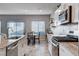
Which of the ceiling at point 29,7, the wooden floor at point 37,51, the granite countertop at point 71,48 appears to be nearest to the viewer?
the granite countertop at point 71,48

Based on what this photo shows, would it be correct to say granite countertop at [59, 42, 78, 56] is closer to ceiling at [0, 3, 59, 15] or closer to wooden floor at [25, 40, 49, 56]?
wooden floor at [25, 40, 49, 56]

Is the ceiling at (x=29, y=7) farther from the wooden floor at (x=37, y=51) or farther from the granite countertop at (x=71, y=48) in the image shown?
the granite countertop at (x=71, y=48)

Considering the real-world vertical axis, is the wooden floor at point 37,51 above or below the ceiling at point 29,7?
below

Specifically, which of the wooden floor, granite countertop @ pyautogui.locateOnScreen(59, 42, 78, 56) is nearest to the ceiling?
the wooden floor

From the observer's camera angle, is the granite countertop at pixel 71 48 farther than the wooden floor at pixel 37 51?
No

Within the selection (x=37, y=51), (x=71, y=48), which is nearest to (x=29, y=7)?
(x=37, y=51)

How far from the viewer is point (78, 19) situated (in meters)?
2.09

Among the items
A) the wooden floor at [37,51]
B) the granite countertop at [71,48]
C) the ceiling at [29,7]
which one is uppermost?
the ceiling at [29,7]

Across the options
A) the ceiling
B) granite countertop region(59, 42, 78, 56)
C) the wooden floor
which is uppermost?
the ceiling

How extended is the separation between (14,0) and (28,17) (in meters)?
8.54

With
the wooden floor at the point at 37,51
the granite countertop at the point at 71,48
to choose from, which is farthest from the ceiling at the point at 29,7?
the granite countertop at the point at 71,48

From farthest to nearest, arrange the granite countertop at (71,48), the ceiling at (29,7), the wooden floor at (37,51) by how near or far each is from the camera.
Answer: the ceiling at (29,7) < the wooden floor at (37,51) < the granite countertop at (71,48)

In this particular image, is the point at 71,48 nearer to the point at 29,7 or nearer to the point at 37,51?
the point at 37,51

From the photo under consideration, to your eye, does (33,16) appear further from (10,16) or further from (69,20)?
(69,20)
